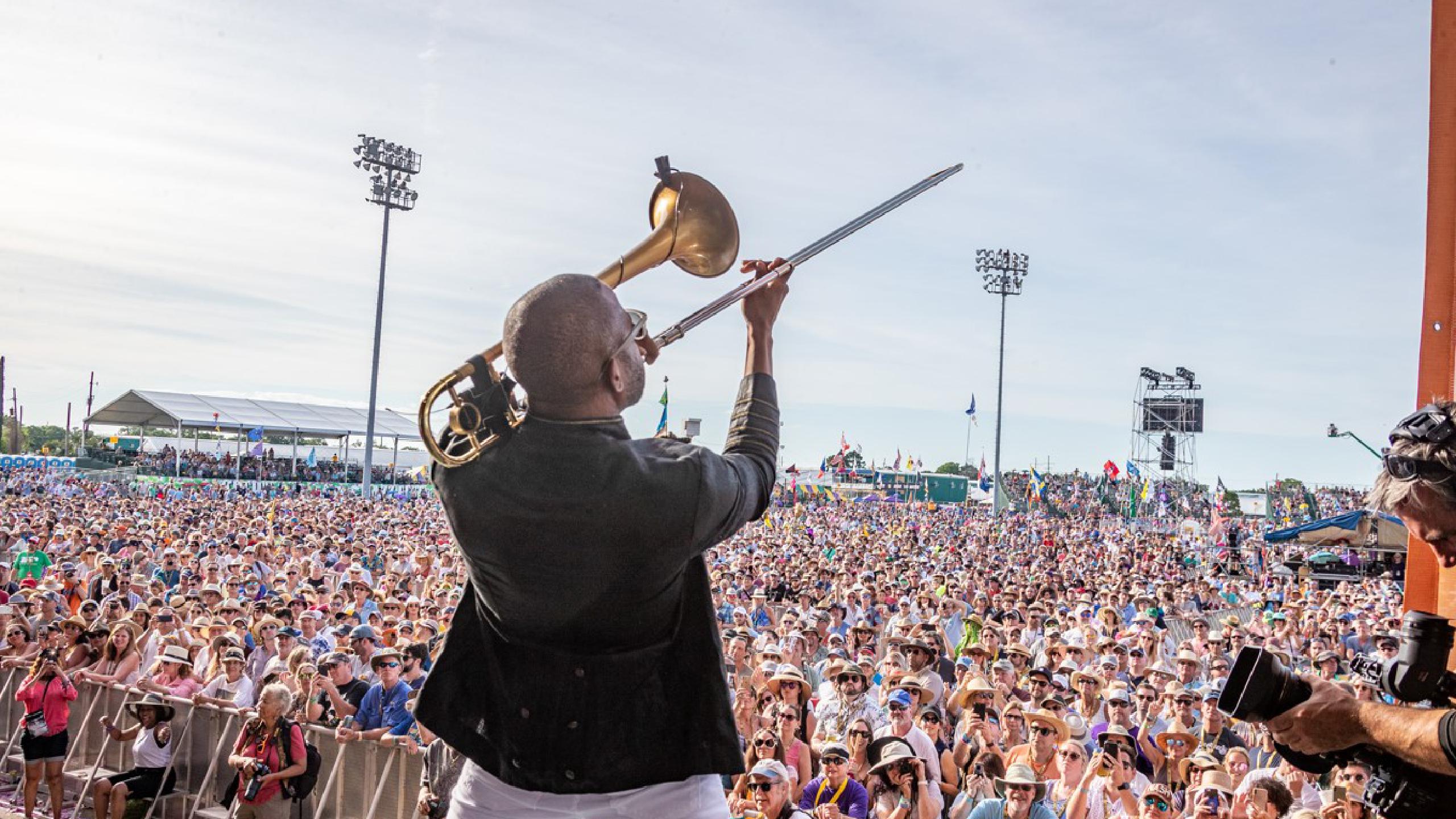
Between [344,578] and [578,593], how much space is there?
607 inches

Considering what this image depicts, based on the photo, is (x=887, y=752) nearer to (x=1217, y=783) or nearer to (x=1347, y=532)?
(x=1217, y=783)

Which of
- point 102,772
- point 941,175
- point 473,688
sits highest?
point 941,175

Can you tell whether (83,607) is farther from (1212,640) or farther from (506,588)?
(506,588)

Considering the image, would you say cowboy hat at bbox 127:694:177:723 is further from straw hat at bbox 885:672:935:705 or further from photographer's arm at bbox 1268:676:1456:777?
photographer's arm at bbox 1268:676:1456:777

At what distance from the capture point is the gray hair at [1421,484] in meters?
2.04

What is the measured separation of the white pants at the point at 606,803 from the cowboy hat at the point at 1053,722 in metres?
5.76

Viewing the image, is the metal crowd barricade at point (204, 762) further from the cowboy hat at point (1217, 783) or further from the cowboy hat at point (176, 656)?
the cowboy hat at point (1217, 783)

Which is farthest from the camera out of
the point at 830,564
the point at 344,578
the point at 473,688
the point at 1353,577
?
the point at 1353,577

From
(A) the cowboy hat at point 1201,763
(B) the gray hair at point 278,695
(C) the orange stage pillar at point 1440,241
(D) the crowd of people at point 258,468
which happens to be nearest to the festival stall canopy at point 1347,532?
(A) the cowboy hat at point 1201,763

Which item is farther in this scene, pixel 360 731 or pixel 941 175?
pixel 360 731

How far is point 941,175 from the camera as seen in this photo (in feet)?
8.61

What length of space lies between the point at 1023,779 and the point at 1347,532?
22573 mm

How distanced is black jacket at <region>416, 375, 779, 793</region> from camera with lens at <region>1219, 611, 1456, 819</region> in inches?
35.1

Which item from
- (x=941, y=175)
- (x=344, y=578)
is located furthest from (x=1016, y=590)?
(x=941, y=175)
